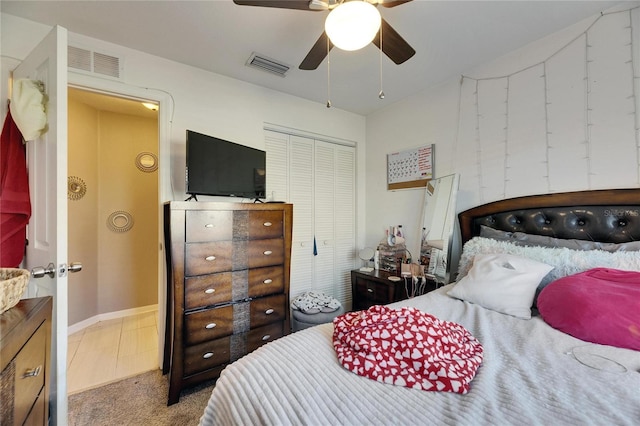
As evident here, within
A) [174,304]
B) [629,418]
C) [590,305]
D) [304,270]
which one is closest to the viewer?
[629,418]

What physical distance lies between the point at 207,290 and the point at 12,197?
43.6 inches

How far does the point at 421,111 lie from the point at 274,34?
1.63 meters

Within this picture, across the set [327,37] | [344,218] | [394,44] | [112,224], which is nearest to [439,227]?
[344,218]

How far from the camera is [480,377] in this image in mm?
819

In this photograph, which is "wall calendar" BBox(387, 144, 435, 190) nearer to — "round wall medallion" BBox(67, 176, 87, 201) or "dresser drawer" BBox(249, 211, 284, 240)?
"dresser drawer" BBox(249, 211, 284, 240)

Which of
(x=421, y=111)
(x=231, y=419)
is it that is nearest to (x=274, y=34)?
(x=421, y=111)

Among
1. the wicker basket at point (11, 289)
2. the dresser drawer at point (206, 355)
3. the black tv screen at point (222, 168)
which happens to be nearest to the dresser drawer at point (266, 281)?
the dresser drawer at point (206, 355)

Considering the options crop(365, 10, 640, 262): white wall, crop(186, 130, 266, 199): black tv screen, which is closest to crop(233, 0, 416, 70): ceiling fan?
crop(186, 130, 266, 199): black tv screen

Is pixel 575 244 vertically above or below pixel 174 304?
above

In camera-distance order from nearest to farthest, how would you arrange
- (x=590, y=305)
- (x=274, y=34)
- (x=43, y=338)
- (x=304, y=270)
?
(x=43, y=338)
(x=590, y=305)
(x=274, y=34)
(x=304, y=270)

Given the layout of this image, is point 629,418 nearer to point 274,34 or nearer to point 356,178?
point 274,34

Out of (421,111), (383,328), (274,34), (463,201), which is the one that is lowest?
(383,328)

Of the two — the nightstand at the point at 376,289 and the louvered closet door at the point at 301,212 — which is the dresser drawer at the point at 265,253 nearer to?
the louvered closet door at the point at 301,212

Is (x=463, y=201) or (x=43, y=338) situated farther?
(x=463, y=201)
